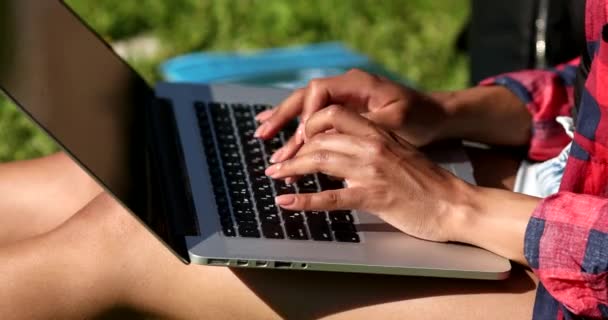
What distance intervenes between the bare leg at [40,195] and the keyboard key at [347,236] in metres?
0.37

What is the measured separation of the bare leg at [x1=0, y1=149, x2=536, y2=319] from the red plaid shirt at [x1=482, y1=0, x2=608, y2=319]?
76mm

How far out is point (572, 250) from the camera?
48.1 inches

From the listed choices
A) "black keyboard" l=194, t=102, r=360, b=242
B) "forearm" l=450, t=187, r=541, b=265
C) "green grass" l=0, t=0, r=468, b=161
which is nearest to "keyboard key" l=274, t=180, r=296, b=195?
"black keyboard" l=194, t=102, r=360, b=242

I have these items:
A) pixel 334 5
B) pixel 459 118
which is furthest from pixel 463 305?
pixel 334 5

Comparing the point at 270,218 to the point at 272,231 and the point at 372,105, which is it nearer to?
the point at 272,231

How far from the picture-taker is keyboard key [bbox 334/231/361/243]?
51.7 inches

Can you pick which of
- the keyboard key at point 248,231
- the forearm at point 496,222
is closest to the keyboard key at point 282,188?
the keyboard key at point 248,231

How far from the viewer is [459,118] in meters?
1.57

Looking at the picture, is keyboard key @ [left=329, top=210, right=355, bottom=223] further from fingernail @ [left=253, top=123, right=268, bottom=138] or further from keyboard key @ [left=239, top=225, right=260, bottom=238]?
fingernail @ [left=253, top=123, right=268, bottom=138]

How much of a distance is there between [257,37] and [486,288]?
1.56 metres

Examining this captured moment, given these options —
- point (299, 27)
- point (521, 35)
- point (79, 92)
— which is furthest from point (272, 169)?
point (299, 27)

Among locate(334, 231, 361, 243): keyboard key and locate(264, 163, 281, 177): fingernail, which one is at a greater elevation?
locate(264, 163, 281, 177): fingernail

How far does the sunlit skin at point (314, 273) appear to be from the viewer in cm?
129

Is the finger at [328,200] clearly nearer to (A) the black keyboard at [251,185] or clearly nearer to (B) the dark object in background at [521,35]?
(A) the black keyboard at [251,185]
